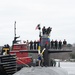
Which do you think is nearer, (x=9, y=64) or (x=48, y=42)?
(x=9, y=64)

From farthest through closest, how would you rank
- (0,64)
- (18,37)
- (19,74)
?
(18,37) < (0,64) < (19,74)

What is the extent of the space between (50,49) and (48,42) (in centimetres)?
84

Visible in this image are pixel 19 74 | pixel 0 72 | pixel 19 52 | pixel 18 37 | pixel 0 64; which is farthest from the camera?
pixel 18 37

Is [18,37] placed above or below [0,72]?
above

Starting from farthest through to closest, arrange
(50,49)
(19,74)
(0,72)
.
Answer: (50,49), (0,72), (19,74)

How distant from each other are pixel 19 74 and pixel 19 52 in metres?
14.5

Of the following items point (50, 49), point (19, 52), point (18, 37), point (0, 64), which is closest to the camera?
point (0, 64)

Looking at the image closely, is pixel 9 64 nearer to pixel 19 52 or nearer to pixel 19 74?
pixel 19 74

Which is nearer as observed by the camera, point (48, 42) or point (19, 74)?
point (19, 74)

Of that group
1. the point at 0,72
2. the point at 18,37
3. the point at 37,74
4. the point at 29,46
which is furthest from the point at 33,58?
the point at 37,74

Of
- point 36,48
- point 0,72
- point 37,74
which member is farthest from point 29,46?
point 37,74

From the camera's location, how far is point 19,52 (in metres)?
32.9

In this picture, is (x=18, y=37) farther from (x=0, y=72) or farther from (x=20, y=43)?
(x=0, y=72)

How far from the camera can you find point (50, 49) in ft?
94.2
